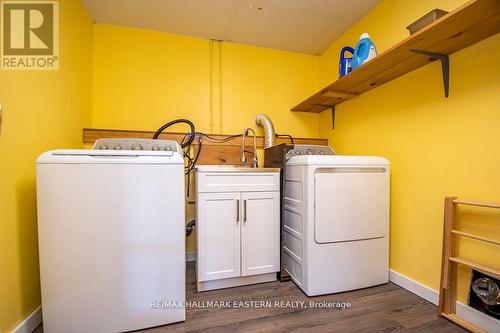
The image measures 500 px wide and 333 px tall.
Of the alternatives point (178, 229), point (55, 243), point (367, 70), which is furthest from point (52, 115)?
point (367, 70)

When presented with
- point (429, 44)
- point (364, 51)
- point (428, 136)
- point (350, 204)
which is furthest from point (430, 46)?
point (350, 204)

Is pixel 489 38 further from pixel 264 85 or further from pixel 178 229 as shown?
pixel 178 229

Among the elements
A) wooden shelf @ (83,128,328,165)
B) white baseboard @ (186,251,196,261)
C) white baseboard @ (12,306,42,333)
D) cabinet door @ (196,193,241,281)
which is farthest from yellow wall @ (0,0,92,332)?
white baseboard @ (186,251,196,261)

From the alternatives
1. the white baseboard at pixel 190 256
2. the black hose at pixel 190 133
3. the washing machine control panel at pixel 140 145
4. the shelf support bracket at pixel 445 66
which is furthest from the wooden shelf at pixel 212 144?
the shelf support bracket at pixel 445 66

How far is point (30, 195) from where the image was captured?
1220 mm

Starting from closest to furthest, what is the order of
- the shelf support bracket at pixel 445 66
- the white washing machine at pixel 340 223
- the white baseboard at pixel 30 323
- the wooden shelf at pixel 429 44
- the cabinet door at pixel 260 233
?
the wooden shelf at pixel 429 44 → the white baseboard at pixel 30 323 → the shelf support bracket at pixel 445 66 → the white washing machine at pixel 340 223 → the cabinet door at pixel 260 233

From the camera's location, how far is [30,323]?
116cm

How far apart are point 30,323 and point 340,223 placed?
1.78 meters

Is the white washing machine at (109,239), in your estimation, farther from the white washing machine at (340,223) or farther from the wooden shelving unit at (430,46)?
the wooden shelving unit at (430,46)

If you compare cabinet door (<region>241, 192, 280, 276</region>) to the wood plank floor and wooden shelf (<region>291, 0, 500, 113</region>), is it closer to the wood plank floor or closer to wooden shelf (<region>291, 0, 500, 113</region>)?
the wood plank floor

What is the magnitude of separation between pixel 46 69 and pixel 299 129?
6.73ft

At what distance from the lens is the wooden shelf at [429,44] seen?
0.98 m

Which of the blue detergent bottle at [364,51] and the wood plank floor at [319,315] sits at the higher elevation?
the blue detergent bottle at [364,51]

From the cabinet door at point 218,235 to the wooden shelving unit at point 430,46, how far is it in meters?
1.21
